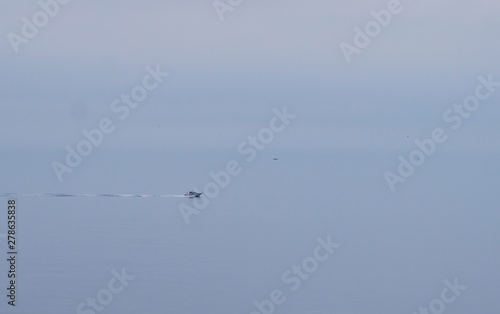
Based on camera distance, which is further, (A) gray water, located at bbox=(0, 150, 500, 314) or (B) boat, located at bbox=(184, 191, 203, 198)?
(B) boat, located at bbox=(184, 191, 203, 198)

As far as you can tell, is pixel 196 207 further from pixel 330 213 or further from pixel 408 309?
pixel 408 309

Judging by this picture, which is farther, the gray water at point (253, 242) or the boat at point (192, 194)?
the boat at point (192, 194)

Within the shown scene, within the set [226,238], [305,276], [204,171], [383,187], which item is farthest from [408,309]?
[204,171]

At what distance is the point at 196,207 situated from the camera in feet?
67.5

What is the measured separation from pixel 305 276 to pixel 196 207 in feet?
25.8

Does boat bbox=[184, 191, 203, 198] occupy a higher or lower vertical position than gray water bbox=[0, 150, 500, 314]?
higher

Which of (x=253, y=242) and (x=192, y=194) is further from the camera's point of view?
(x=192, y=194)

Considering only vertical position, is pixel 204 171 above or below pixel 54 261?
above

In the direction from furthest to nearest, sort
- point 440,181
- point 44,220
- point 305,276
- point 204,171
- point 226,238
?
point 204,171 → point 440,181 → point 44,220 → point 226,238 → point 305,276

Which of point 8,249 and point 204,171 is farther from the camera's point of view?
point 204,171

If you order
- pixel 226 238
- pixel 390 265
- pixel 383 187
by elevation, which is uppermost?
pixel 383 187

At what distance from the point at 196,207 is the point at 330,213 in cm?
303

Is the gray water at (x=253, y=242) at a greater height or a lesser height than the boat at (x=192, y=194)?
lesser

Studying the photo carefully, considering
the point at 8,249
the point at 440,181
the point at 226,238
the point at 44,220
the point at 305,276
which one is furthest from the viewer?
the point at 440,181
